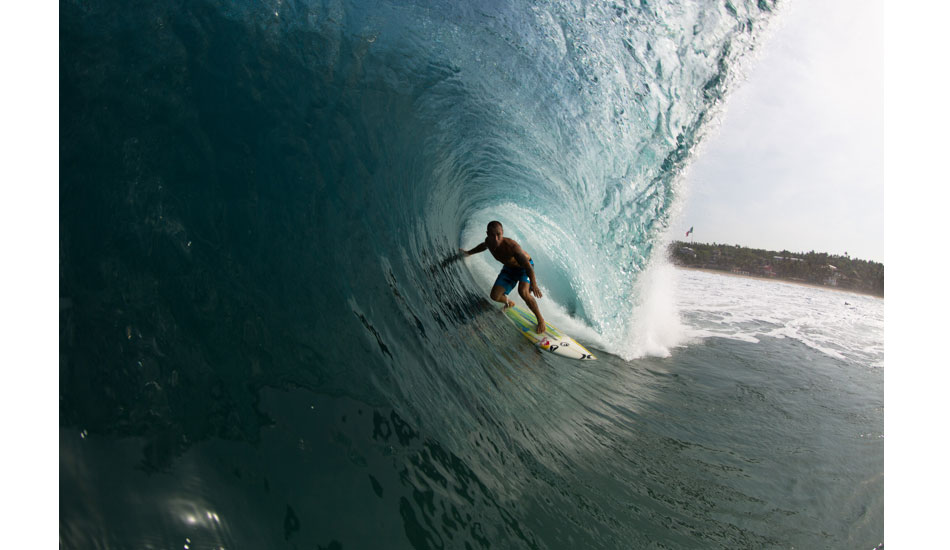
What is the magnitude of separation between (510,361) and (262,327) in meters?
3.21

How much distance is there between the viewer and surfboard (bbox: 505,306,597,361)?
6.35m

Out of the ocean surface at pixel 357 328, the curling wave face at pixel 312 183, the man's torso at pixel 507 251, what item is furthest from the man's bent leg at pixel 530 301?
the curling wave face at pixel 312 183

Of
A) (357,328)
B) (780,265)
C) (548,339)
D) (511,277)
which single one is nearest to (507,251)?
(511,277)

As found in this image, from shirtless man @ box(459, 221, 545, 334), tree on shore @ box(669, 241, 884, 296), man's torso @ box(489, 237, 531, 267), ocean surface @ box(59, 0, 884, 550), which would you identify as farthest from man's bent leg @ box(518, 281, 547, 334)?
tree on shore @ box(669, 241, 884, 296)

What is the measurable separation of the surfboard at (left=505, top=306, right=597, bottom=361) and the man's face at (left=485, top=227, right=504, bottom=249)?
118cm

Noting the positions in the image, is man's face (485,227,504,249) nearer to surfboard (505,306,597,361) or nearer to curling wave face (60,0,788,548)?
curling wave face (60,0,788,548)

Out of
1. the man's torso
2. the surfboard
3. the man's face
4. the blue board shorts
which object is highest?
the man's face

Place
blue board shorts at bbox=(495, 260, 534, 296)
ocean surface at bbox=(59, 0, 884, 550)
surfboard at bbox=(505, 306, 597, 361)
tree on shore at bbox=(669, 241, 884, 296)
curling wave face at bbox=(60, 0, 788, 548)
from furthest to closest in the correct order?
tree on shore at bbox=(669, 241, 884, 296)
blue board shorts at bbox=(495, 260, 534, 296)
surfboard at bbox=(505, 306, 597, 361)
curling wave face at bbox=(60, 0, 788, 548)
ocean surface at bbox=(59, 0, 884, 550)

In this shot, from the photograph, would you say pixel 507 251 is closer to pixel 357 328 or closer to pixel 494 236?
pixel 494 236

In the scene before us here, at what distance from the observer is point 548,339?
21.1 ft

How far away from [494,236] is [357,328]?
388 centimetres

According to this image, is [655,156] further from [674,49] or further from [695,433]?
[695,433]

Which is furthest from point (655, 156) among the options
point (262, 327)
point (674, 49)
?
point (262, 327)

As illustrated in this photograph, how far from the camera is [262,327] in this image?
2.32m
